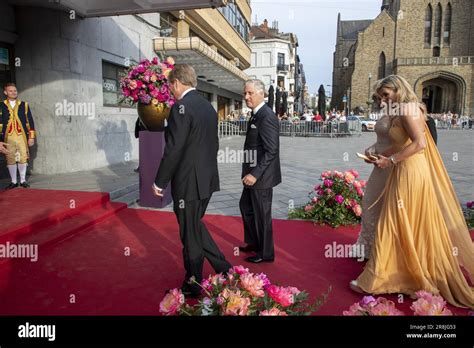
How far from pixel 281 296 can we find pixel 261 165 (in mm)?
1857

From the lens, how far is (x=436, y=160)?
3.26 m

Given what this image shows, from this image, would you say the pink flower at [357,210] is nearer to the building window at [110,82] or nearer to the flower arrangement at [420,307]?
the flower arrangement at [420,307]

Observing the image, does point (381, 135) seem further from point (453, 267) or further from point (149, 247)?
point (149, 247)

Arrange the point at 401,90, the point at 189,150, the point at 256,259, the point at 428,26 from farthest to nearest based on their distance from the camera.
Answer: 1. the point at 428,26
2. the point at 256,259
3. the point at 401,90
4. the point at 189,150

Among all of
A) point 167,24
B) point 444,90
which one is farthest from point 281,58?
point 167,24

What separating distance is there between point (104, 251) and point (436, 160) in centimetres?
359

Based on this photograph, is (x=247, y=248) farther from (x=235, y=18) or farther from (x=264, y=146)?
(x=235, y=18)

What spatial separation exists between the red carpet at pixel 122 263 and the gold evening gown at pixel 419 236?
20cm

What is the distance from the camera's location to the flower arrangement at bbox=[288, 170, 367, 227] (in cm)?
532

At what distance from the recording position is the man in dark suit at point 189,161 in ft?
9.39

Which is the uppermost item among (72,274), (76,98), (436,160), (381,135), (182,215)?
(76,98)

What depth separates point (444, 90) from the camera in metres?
48.9

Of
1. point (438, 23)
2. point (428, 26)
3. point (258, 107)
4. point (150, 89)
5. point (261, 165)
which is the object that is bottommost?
point (261, 165)
